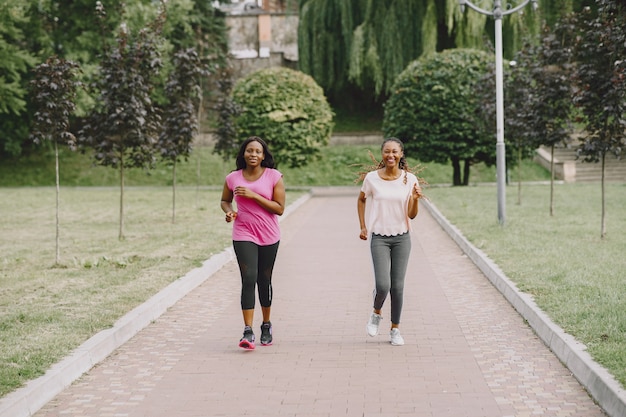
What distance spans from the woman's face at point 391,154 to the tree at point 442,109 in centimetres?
2691

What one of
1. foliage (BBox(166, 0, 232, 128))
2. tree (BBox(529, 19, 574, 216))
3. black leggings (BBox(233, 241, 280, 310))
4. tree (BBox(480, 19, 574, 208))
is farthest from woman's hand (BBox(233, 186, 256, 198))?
foliage (BBox(166, 0, 232, 128))

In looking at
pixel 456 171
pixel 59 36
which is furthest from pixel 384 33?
pixel 59 36

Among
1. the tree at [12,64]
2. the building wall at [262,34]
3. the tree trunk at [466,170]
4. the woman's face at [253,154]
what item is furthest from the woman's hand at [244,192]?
the building wall at [262,34]

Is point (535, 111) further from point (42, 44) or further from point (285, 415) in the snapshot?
point (42, 44)

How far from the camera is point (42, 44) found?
4284 centimetres

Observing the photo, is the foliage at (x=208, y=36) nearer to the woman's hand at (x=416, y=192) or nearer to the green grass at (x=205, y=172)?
the green grass at (x=205, y=172)

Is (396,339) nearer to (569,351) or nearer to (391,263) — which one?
(391,263)

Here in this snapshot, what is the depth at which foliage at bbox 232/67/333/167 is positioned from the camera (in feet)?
119

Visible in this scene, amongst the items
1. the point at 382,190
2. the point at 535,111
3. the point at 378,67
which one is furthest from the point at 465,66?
the point at 382,190

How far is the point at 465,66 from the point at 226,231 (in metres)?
18.7

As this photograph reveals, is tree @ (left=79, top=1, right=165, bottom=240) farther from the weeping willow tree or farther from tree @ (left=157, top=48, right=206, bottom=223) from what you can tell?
the weeping willow tree

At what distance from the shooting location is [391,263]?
8258 mm

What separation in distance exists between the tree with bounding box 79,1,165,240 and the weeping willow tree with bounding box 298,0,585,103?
2170 centimetres

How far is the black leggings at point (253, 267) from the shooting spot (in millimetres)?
7973
